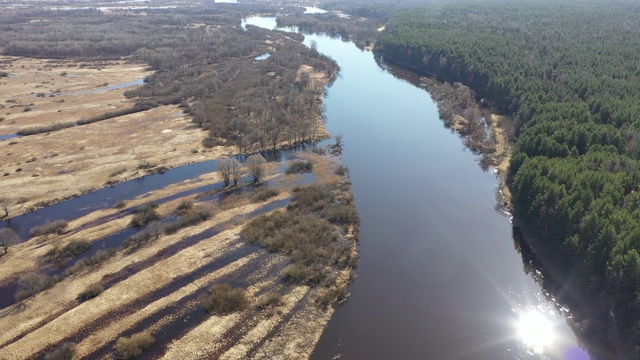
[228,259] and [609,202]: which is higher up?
[609,202]

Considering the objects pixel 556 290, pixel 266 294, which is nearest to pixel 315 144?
pixel 266 294

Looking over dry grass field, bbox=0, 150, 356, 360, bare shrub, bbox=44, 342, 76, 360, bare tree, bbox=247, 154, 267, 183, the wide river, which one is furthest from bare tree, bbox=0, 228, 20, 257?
the wide river

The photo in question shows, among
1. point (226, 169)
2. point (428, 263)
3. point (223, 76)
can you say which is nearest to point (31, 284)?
point (226, 169)

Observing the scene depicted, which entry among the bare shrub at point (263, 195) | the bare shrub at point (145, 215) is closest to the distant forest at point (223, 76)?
the bare shrub at point (263, 195)

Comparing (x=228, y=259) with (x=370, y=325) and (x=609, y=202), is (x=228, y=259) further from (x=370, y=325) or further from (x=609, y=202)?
(x=609, y=202)

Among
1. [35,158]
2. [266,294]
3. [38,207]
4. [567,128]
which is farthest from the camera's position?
[35,158]

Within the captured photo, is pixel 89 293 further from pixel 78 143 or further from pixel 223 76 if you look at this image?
pixel 223 76
